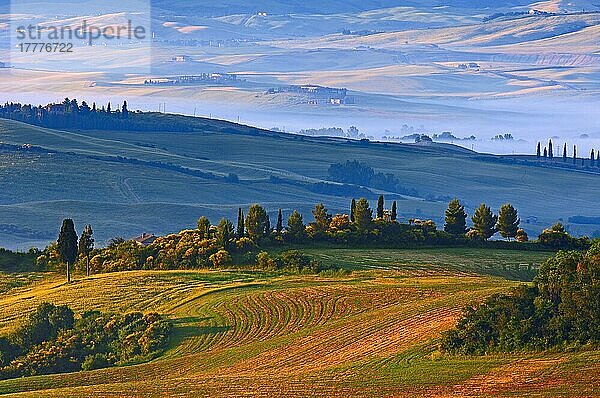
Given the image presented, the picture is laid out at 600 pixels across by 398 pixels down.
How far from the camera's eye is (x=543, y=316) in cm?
5109

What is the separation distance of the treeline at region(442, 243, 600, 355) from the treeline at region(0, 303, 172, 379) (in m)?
14.4

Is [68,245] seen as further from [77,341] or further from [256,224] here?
[77,341]

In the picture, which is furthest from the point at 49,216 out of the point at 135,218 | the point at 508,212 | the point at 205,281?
the point at 205,281

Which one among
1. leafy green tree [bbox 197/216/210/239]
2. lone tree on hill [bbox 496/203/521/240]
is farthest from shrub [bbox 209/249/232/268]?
lone tree on hill [bbox 496/203/521/240]

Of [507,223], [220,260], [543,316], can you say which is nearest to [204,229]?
[220,260]

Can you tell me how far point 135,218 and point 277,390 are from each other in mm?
148052

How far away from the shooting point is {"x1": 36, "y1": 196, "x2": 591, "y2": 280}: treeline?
78000 millimetres

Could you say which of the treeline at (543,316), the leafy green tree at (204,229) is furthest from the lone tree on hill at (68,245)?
the treeline at (543,316)

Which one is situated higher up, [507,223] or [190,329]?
[507,223]

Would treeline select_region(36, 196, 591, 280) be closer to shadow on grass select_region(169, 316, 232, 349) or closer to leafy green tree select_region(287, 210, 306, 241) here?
leafy green tree select_region(287, 210, 306, 241)

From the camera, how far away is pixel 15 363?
58688mm

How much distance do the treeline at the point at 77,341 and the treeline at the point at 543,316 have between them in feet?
47.2

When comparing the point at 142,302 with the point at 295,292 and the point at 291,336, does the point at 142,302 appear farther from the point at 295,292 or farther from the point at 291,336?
the point at 291,336

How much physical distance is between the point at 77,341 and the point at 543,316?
21.8 m
